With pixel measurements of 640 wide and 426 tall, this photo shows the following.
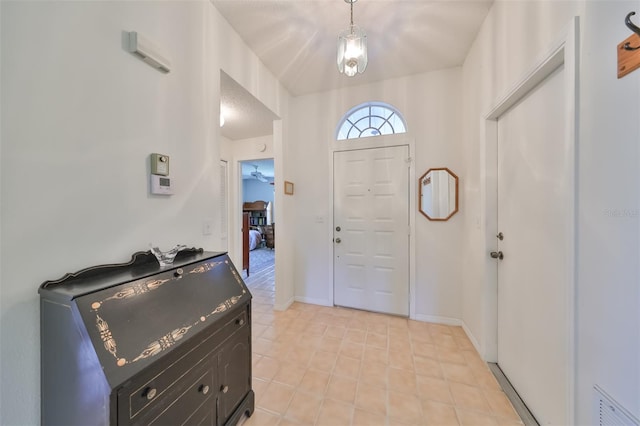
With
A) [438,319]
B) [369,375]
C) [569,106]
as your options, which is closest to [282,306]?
[369,375]

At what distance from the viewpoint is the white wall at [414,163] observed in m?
2.44

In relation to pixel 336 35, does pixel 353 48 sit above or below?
below

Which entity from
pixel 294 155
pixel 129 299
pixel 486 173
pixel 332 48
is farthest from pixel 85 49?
pixel 486 173

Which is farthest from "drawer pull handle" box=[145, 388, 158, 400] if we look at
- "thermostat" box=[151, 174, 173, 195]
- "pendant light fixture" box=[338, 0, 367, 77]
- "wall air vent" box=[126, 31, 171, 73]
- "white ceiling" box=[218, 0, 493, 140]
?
"white ceiling" box=[218, 0, 493, 140]

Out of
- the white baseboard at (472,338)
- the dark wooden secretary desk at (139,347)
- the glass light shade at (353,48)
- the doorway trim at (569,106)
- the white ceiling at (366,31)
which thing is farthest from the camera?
the white baseboard at (472,338)

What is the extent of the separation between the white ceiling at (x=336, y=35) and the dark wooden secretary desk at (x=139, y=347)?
5.76 feet

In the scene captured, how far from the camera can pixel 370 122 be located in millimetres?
2801

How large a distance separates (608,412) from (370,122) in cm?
277

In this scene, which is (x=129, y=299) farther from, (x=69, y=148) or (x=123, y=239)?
(x=69, y=148)

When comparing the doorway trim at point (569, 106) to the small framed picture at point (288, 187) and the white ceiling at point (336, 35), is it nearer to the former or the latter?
the white ceiling at point (336, 35)

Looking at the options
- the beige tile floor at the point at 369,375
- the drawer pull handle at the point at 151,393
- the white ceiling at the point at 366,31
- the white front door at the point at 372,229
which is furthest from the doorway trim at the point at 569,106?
the drawer pull handle at the point at 151,393

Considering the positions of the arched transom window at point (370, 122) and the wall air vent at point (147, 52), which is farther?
the arched transom window at point (370, 122)

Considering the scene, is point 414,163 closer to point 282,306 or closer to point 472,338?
point 472,338

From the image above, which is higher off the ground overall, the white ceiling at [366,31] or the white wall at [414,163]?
the white ceiling at [366,31]
